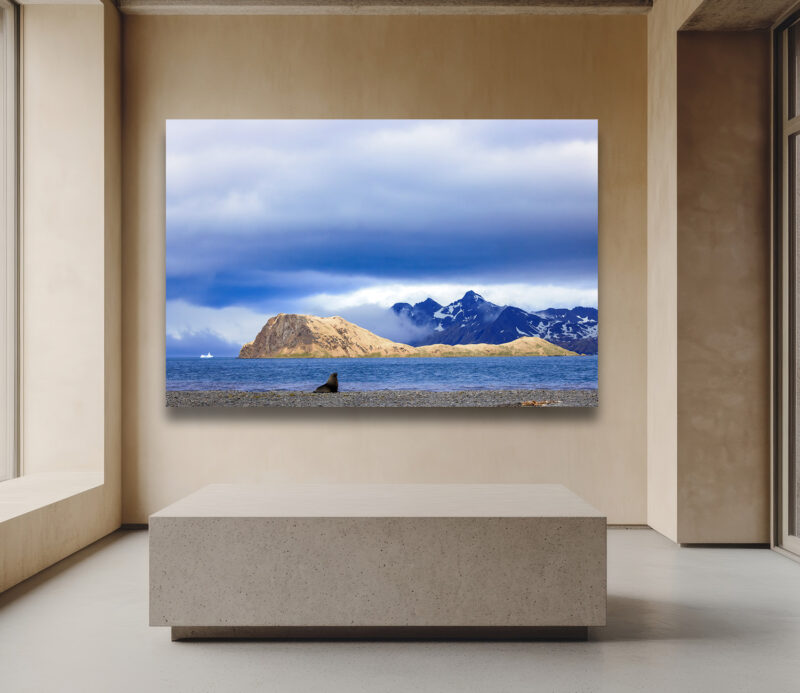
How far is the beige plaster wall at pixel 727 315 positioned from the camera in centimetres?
411

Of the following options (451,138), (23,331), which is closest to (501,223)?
(451,138)

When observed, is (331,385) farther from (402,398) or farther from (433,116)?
(433,116)

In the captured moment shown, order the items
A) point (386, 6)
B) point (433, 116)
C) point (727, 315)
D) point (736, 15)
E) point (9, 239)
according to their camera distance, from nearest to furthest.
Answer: point (736, 15) → point (727, 315) → point (9, 239) → point (386, 6) → point (433, 116)

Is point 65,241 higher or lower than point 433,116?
lower

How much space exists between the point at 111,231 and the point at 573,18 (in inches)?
123

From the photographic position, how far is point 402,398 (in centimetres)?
458

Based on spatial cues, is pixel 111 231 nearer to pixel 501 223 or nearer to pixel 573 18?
pixel 501 223


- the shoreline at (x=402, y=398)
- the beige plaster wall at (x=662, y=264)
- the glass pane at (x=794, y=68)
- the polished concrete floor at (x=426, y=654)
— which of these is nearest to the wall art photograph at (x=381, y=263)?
the shoreline at (x=402, y=398)

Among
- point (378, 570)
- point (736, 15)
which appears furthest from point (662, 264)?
point (378, 570)

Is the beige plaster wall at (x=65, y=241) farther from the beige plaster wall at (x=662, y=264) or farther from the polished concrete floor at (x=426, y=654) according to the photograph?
the beige plaster wall at (x=662, y=264)

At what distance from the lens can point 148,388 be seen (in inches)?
183

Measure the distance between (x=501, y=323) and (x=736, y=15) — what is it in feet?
6.85

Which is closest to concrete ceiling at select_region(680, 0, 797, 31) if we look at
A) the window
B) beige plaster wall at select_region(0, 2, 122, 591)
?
beige plaster wall at select_region(0, 2, 122, 591)

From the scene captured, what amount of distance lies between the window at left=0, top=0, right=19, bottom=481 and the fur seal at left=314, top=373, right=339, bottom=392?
1.79 m
